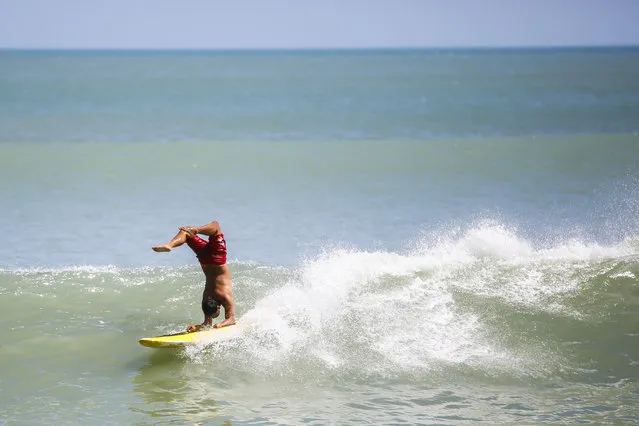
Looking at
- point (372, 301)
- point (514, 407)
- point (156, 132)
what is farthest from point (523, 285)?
point (156, 132)

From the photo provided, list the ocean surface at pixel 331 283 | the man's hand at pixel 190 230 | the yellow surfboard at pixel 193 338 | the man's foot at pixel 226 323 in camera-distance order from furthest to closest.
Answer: the man's foot at pixel 226 323 < the yellow surfboard at pixel 193 338 < the man's hand at pixel 190 230 < the ocean surface at pixel 331 283

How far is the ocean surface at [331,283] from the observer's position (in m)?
9.52

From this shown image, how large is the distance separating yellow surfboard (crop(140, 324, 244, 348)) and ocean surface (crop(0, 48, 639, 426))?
0.13 metres

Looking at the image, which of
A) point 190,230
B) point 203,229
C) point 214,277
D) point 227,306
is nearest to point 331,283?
point 227,306

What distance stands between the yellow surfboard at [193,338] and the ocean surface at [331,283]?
0.13m

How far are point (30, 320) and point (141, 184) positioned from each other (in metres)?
12.4

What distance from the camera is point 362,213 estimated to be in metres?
19.8

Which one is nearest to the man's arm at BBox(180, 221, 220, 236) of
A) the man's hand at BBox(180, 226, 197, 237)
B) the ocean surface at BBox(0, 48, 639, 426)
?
the man's hand at BBox(180, 226, 197, 237)

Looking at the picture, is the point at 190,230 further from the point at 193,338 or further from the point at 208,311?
the point at 193,338

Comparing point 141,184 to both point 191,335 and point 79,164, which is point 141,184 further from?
point 191,335

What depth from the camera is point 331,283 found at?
41.9ft

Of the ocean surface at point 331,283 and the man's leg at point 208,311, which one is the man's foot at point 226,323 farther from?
the ocean surface at point 331,283

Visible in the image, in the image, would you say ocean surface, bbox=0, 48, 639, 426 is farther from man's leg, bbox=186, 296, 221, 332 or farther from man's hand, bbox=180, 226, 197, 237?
man's hand, bbox=180, 226, 197, 237

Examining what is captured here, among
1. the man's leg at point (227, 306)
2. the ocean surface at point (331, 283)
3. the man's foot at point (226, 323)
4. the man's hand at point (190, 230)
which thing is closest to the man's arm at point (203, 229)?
the man's hand at point (190, 230)
